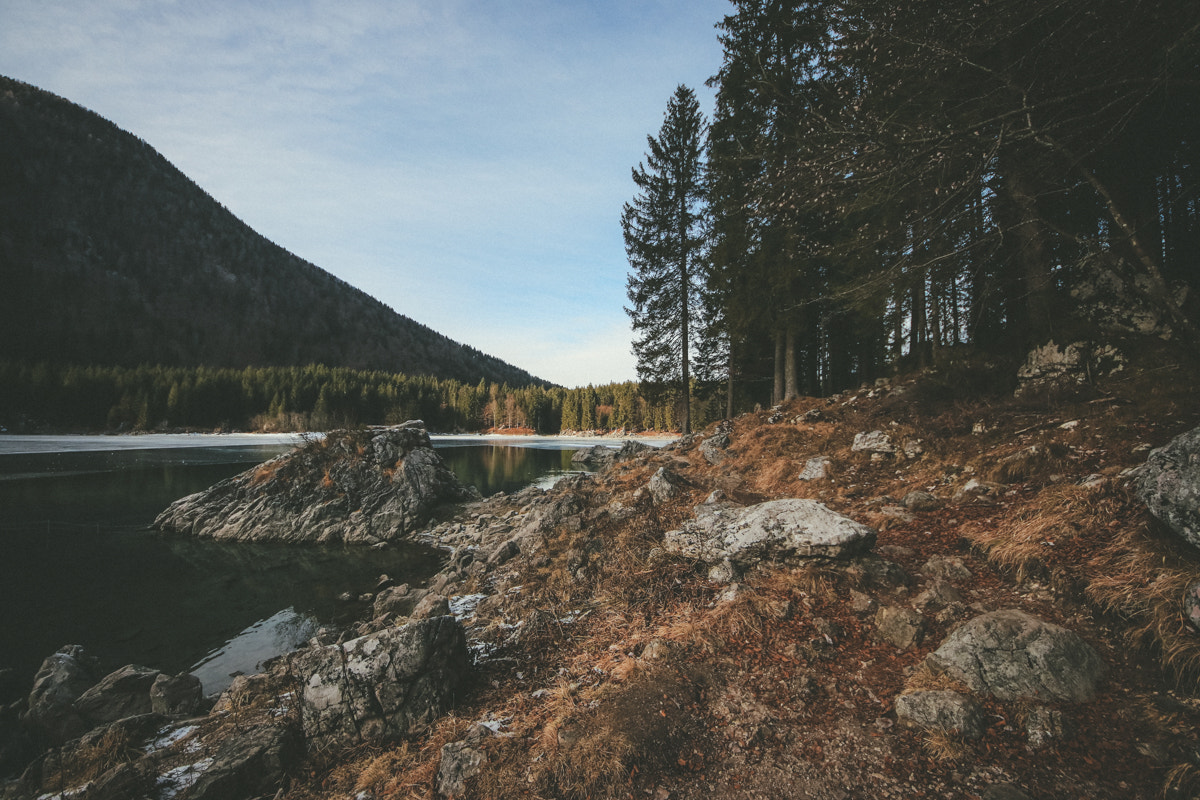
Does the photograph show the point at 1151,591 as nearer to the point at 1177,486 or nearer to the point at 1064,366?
the point at 1177,486

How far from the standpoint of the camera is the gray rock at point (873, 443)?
771cm

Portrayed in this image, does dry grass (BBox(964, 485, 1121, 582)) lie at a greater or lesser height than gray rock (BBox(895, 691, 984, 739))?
greater

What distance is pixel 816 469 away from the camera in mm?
7949

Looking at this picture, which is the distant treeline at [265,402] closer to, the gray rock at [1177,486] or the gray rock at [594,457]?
the gray rock at [594,457]

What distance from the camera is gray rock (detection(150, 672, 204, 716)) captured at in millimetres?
5525

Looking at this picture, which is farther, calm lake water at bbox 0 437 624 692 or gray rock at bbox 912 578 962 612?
calm lake water at bbox 0 437 624 692

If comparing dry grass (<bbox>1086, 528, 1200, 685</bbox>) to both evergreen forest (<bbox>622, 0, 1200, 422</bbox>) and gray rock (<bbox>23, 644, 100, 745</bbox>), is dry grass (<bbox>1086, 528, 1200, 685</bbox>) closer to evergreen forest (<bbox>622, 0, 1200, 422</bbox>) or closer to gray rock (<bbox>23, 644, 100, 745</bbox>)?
evergreen forest (<bbox>622, 0, 1200, 422</bbox>)

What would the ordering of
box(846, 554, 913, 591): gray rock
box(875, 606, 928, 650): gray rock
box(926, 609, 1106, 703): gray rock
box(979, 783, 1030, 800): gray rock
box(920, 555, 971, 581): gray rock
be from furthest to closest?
box(846, 554, 913, 591): gray rock → box(920, 555, 971, 581): gray rock → box(875, 606, 928, 650): gray rock → box(926, 609, 1106, 703): gray rock → box(979, 783, 1030, 800): gray rock

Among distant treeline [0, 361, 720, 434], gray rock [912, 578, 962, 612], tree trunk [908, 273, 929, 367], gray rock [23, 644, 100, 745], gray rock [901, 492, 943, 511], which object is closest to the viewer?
gray rock [912, 578, 962, 612]

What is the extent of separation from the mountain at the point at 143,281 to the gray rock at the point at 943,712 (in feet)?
469


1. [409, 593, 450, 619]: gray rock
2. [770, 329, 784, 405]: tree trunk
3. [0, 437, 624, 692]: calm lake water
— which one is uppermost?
[770, 329, 784, 405]: tree trunk

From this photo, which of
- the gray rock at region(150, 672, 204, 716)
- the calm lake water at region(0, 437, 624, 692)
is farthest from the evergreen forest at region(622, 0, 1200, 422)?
the calm lake water at region(0, 437, 624, 692)

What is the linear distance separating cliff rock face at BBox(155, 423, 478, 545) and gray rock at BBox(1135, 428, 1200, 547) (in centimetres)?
1602

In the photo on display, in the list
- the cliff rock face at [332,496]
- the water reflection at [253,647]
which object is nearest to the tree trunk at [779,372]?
the cliff rock face at [332,496]
